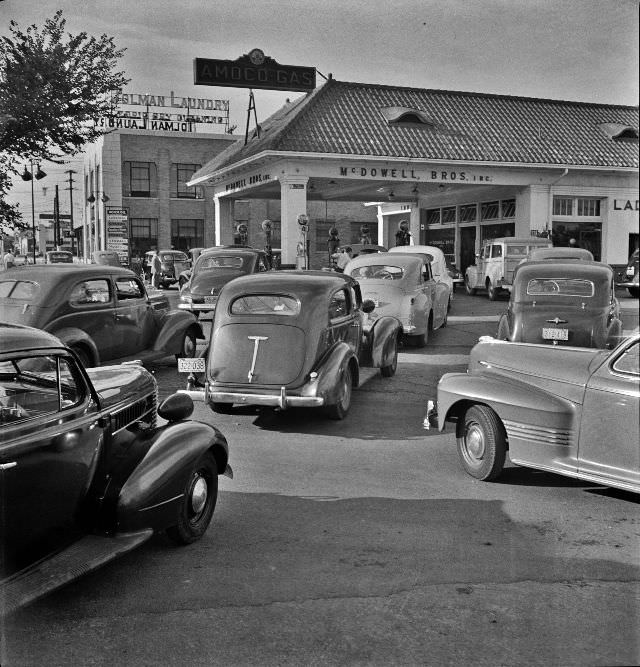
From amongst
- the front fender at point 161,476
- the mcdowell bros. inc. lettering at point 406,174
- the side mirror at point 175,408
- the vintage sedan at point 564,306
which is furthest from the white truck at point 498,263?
the front fender at point 161,476

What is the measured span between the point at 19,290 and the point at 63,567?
241 inches

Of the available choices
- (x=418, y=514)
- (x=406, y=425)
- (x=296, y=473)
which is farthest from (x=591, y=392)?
(x=406, y=425)

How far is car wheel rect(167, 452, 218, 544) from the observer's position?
3.89 metres

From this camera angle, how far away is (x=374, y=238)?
26000mm

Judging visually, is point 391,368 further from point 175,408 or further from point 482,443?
point 175,408

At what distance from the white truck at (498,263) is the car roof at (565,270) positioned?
8007 millimetres

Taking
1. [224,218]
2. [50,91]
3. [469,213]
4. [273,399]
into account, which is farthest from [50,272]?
[469,213]

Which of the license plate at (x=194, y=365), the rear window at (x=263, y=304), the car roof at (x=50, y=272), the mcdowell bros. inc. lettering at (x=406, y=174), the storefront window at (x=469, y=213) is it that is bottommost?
the license plate at (x=194, y=365)

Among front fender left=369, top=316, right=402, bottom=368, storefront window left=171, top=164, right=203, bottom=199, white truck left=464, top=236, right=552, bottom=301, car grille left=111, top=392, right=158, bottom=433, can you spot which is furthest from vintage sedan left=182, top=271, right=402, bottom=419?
white truck left=464, top=236, right=552, bottom=301

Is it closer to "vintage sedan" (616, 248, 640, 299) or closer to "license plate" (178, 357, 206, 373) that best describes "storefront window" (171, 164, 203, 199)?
"license plate" (178, 357, 206, 373)

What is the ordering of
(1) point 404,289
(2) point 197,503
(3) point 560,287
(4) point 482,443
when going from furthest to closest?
(1) point 404,289 < (3) point 560,287 < (4) point 482,443 < (2) point 197,503

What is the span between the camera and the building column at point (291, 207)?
17.2 meters

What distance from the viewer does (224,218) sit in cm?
1528

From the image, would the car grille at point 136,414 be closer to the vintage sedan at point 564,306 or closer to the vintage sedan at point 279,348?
the vintage sedan at point 279,348
